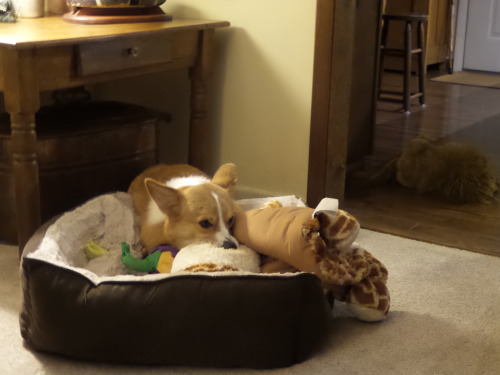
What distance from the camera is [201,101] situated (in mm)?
2562

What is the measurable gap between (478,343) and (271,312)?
1.74ft

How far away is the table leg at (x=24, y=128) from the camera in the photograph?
1.90 m

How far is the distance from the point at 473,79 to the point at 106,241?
14.6ft

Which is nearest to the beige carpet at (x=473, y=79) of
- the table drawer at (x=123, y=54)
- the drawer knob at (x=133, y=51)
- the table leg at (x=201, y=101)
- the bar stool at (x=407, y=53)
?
the bar stool at (x=407, y=53)

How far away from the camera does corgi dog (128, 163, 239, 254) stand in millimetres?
1865

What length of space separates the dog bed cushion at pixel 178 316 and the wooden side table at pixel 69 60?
1.38 ft

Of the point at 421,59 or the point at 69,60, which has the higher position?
the point at 69,60

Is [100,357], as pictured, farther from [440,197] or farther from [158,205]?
[440,197]

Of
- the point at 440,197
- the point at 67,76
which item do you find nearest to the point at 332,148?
the point at 440,197

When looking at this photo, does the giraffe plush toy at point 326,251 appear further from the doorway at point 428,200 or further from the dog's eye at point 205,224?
the doorway at point 428,200

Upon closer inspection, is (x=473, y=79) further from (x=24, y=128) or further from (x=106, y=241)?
(x=24, y=128)

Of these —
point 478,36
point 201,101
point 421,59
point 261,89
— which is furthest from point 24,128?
point 478,36

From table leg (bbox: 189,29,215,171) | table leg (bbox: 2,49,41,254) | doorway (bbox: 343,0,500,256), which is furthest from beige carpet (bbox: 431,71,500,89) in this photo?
table leg (bbox: 2,49,41,254)

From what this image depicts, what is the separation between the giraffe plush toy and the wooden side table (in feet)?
1.99
